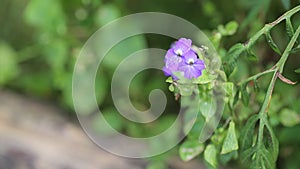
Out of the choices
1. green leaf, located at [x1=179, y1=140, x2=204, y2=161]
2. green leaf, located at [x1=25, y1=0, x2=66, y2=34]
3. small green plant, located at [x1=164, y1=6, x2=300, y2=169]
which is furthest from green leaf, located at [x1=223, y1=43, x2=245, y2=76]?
green leaf, located at [x1=25, y1=0, x2=66, y2=34]

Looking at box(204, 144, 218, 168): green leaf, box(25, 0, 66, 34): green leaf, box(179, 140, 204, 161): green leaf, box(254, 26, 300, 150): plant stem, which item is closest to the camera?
box(254, 26, 300, 150): plant stem

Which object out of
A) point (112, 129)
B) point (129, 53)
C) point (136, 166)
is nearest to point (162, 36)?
point (129, 53)

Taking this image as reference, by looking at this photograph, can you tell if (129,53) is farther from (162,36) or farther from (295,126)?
(295,126)

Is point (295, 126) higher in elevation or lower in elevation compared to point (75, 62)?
lower

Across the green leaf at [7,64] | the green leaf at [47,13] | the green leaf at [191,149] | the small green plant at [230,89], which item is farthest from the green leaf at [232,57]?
the green leaf at [7,64]

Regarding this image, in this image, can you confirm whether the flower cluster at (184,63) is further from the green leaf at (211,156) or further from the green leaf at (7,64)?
the green leaf at (7,64)

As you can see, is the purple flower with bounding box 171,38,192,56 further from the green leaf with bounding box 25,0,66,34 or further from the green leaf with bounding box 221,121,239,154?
the green leaf with bounding box 25,0,66,34

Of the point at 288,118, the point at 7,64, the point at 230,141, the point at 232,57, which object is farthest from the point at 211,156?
the point at 7,64

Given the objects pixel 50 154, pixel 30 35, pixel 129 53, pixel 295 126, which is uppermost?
pixel 30 35

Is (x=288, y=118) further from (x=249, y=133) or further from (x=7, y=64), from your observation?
(x=7, y=64)
